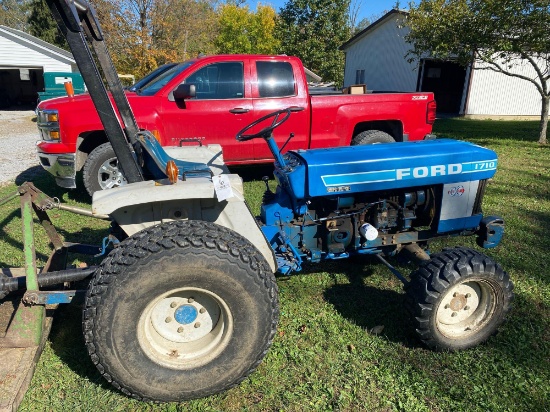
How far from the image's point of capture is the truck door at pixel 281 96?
6.23 m

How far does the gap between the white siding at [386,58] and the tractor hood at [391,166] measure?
58.9 feet

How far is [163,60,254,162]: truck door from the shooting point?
5898 mm

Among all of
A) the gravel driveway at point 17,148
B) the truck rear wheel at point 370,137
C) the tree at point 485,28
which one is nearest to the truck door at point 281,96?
the truck rear wheel at point 370,137

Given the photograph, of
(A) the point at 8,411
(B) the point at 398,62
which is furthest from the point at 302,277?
(B) the point at 398,62

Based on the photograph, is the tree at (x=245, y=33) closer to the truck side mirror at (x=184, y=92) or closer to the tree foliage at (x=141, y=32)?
the tree foliage at (x=141, y=32)

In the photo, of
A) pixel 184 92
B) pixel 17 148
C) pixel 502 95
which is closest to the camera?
pixel 184 92

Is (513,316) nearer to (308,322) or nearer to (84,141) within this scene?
(308,322)

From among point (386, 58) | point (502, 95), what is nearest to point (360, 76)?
point (386, 58)

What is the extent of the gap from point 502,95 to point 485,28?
1020cm

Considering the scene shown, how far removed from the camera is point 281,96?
632cm

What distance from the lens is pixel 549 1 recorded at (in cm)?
963

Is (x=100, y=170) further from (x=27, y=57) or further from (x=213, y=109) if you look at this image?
(x=27, y=57)

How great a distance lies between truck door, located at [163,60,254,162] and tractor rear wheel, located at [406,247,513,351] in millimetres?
3895

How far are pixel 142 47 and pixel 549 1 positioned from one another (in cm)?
1851
